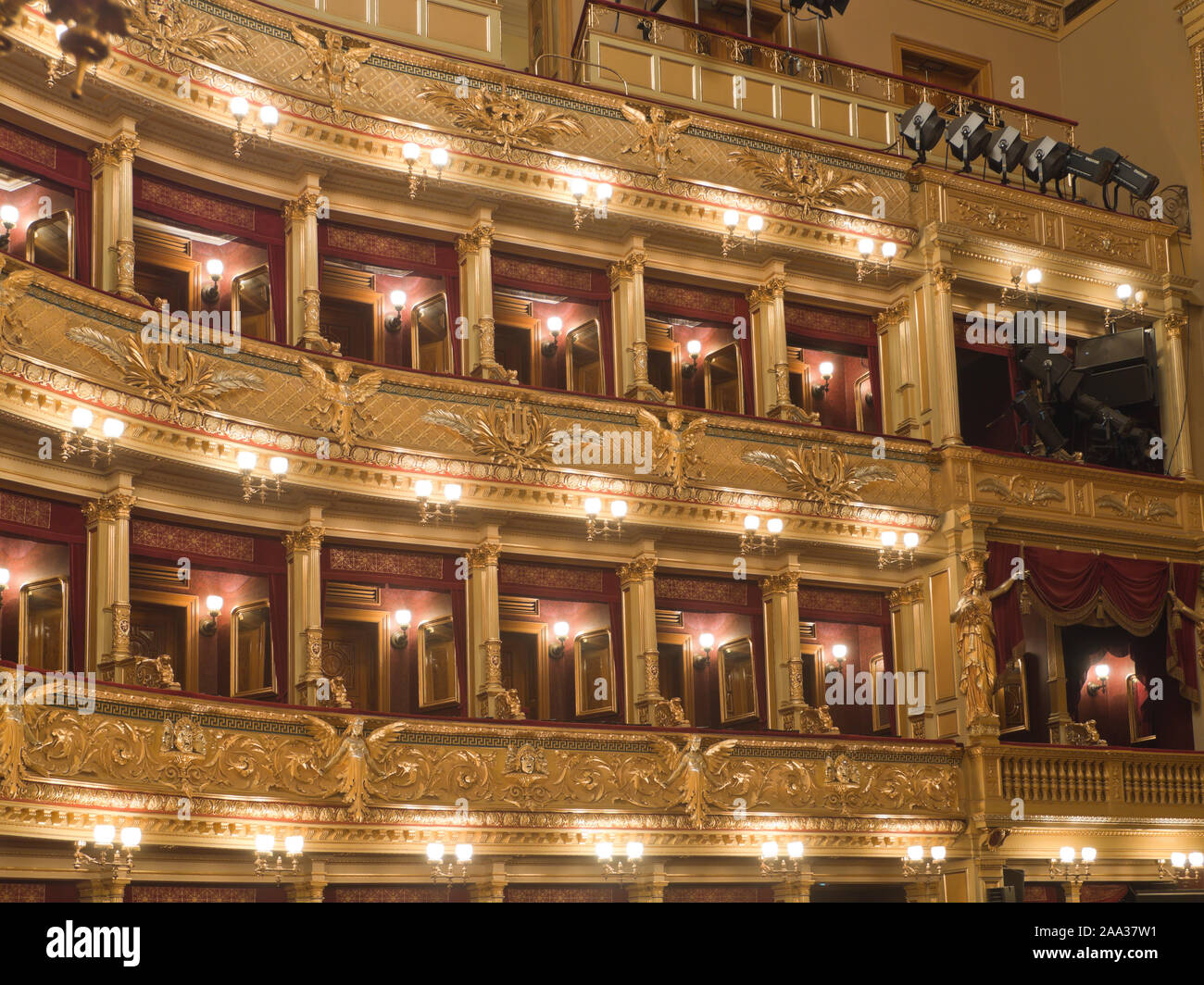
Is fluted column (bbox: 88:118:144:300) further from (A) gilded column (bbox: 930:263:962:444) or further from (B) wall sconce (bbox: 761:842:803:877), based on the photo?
(A) gilded column (bbox: 930:263:962:444)

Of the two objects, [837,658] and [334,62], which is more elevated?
[334,62]

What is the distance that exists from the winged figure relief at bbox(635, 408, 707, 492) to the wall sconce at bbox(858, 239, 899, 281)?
3.89 m

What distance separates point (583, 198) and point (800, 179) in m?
3.42

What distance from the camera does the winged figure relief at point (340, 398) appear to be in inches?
699

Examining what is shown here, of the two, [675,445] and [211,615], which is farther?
[675,445]

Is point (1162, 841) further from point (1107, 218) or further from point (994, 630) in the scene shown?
point (1107, 218)

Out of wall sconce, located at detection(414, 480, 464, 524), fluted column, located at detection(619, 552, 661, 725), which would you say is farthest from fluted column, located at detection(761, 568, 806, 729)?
wall sconce, located at detection(414, 480, 464, 524)

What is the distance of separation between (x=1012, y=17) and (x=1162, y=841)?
1468 cm

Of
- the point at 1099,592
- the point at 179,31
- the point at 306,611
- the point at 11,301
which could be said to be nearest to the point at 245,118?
the point at 179,31

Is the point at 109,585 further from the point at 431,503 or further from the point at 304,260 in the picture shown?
the point at 304,260

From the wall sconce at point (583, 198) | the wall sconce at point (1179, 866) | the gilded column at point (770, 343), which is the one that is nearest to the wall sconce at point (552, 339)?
the wall sconce at point (583, 198)

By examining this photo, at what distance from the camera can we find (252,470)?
1717cm
